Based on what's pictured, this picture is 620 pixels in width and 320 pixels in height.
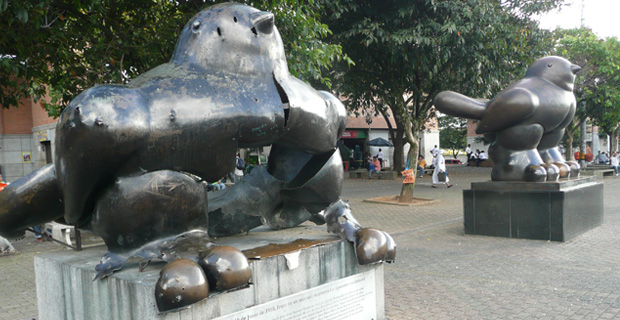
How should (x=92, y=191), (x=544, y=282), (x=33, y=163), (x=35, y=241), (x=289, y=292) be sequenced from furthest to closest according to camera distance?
(x=33, y=163) → (x=35, y=241) → (x=544, y=282) → (x=289, y=292) → (x=92, y=191)

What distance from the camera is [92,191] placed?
2.02m

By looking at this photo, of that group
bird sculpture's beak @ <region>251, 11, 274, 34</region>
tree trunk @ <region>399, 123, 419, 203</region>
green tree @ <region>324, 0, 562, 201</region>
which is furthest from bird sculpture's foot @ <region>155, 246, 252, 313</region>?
tree trunk @ <region>399, 123, 419, 203</region>

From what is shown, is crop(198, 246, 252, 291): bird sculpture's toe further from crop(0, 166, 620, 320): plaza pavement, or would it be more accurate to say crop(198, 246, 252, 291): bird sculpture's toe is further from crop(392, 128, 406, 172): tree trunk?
crop(392, 128, 406, 172): tree trunk

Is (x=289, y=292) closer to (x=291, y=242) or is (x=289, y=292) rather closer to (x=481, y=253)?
(x=291, y=242)

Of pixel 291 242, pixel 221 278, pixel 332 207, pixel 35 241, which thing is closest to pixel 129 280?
pixel 221 278

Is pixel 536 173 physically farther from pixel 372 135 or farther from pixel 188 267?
pixel 372 135

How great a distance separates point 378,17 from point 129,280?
9.08 metres

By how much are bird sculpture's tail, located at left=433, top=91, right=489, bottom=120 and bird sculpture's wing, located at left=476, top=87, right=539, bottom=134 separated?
11 centimetres

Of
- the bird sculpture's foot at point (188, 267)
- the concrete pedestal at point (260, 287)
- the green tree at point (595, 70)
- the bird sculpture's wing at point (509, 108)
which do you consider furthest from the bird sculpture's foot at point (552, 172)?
the green tree at point (595, 70)

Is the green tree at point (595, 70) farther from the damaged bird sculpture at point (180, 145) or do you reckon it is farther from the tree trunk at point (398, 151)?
the damaged bird sculpture at point (180, 145)

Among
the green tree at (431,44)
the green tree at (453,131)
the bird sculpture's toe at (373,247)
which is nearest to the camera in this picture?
the bird sculpture's toe at (373,247)

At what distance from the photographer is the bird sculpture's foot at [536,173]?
658 cm

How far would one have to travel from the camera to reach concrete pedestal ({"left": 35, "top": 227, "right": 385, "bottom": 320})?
198 cm

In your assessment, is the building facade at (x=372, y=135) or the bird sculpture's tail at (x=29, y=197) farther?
the building facade at (x=372, y=135)
